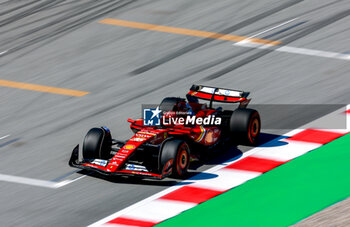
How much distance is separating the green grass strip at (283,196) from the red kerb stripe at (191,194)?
0.51ft

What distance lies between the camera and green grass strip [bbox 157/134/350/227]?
1076cm

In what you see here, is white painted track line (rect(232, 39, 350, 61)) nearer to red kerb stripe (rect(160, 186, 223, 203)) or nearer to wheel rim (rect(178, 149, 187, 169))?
wheel rim (rect(178, 149, 187, 169))

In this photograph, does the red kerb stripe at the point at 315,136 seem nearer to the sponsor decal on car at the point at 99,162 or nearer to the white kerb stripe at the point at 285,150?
the white kerb stripe at the point at 285,150

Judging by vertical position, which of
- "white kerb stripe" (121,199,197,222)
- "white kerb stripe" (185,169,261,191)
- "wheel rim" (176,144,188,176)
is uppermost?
"wheel rim" (176,144,188,176)

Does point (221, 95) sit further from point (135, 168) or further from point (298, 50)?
point (298, 50)

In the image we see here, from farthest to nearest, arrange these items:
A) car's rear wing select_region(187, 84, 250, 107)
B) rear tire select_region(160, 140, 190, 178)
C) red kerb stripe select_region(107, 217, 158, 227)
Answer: car's rear wing select_region(187, 84, 250, 107)
rear tire select_region(160, 140, 190, 178)
red kerb stripe select_region(107, 217, 158, 227)

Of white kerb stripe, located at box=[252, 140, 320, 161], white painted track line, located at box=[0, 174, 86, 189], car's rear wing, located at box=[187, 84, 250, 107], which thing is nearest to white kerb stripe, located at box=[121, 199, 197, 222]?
white painted track line, located at box=[0, 174, 86, 189]

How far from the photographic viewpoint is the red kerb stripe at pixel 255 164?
495 inches

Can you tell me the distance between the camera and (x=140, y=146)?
1243 centimetres

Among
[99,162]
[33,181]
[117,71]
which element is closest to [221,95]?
[99,162]

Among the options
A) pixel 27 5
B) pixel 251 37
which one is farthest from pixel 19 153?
pixel 27 5

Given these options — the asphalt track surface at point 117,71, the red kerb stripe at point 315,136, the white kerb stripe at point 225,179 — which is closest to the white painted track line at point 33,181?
the asphalt track surface at point 117,71

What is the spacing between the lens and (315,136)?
1378 cm

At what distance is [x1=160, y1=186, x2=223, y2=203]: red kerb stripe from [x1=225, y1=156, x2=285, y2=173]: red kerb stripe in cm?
102
